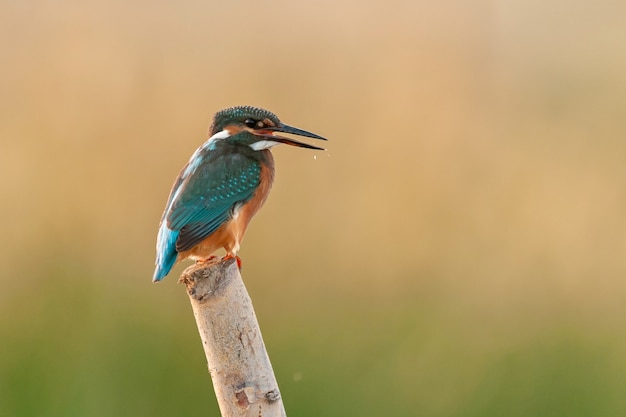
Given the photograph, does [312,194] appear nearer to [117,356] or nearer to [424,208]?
[424,208]

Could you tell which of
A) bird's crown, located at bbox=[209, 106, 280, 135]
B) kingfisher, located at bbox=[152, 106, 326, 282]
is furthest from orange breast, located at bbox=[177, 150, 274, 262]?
bird's crown, located at bbox=[209, 106, 280, 135]

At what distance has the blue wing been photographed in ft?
6.86

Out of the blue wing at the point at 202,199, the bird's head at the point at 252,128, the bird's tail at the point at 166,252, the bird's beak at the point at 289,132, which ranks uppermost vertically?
the bird's head at the point at 252,128

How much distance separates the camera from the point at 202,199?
7.18 ft

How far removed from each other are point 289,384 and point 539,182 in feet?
5.11

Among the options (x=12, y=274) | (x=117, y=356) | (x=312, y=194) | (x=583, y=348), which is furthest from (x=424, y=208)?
(x=12, y=274)

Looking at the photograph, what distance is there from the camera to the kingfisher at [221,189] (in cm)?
212

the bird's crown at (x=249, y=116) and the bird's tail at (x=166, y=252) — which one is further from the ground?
the bird's crown at (x=249, y=116)

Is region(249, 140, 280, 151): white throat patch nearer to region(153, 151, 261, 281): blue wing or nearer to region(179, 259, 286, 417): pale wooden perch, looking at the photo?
region(153, 151, 261, 281): blue wing

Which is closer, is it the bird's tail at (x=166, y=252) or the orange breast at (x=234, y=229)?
the bird's tail at (x=166, y=252)

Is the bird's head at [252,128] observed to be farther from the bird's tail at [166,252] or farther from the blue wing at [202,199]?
the bird's tail at [166,252]

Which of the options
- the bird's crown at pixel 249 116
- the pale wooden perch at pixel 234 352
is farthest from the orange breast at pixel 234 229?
the pale wooden perch at pixel 234 352

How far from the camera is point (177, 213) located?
2.14 m

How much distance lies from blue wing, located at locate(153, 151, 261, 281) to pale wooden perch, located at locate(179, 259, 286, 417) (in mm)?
317
